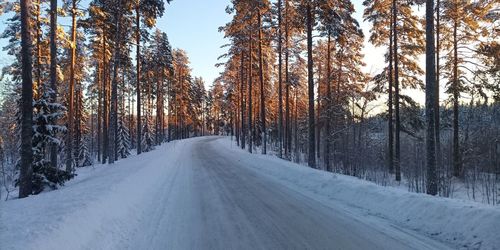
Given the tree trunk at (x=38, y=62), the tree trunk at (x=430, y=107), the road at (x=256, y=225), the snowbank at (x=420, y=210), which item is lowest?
the road at (x=256, y=225)

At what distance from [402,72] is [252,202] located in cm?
1989

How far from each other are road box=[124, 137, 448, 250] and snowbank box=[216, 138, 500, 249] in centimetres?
39

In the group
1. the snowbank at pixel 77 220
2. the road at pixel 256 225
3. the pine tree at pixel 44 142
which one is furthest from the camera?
the pine tree at pixel 44 142

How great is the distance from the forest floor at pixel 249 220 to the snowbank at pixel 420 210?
0.06 feet

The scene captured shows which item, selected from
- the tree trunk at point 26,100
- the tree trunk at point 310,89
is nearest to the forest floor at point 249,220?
the tree trunk at point 26,100

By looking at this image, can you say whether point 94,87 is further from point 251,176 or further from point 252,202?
point 252,202

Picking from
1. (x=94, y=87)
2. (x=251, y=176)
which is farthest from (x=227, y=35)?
(x=251, y=176)

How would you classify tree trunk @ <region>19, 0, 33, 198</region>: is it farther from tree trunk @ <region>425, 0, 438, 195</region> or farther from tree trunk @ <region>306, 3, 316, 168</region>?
tree trunk @ <region>306, 3, 316, 168</region>

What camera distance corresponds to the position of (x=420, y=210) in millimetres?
7656

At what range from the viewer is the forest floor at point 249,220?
20.1 feet

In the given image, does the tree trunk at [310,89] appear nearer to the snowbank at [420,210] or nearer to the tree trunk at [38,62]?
the snowbank at [420,210]

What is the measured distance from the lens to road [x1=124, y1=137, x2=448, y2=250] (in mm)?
6305

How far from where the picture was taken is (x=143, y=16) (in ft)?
96.9

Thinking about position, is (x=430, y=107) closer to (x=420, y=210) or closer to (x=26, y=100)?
(x=420, y=210)
